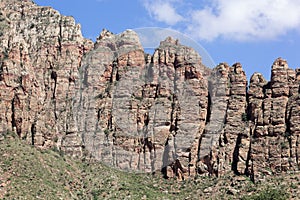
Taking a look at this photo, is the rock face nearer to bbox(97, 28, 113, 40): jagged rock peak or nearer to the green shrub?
bbox(97, 28, 113, 40): jagged rock peak

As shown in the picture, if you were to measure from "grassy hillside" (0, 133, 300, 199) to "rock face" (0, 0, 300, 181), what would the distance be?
→ 2414 mm

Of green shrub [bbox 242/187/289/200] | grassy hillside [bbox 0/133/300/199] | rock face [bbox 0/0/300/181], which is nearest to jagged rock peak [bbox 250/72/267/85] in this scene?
rock face [bbox 0/0/300/181]

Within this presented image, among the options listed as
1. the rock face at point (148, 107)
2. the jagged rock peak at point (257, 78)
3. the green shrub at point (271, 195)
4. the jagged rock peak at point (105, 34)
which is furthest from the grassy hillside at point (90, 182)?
the jagged rock peak at point (105, 34)

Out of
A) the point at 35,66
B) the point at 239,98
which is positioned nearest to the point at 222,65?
the point at 239,98

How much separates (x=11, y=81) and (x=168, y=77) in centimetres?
2801

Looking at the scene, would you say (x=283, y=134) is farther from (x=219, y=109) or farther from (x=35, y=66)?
(x=35, y=66)

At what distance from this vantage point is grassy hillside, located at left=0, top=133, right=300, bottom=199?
11381 centimetres

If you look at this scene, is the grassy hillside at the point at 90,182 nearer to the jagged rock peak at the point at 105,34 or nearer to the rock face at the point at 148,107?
the rock face at the point at 148,107

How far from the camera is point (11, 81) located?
132m

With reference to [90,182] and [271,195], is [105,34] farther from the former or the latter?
[271,195]

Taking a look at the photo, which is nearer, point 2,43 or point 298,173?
point 298,173

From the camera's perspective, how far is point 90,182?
124500 millimetres

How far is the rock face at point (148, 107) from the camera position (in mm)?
126062

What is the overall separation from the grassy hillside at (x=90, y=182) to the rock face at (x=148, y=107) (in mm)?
2414
